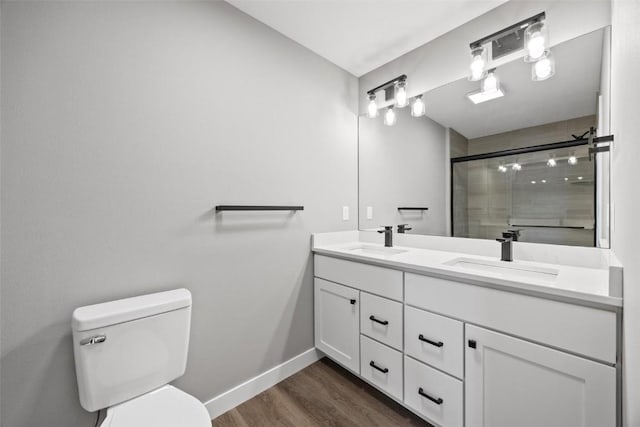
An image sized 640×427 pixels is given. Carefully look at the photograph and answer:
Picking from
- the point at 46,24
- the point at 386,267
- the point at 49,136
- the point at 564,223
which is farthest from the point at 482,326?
Result: the point at 46,24

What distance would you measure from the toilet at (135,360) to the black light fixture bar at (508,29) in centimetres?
209

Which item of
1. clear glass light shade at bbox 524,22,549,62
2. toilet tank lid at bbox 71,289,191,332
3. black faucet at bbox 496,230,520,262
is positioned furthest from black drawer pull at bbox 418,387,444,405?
clear glass light shade at bbox 524,22,549,62

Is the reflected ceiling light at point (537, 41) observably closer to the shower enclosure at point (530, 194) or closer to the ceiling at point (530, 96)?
the ceiling at point (530, 96)

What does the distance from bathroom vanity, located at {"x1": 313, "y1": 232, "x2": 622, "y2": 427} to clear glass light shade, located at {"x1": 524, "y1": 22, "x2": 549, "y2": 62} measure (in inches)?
40.6

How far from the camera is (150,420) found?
3.15 feet

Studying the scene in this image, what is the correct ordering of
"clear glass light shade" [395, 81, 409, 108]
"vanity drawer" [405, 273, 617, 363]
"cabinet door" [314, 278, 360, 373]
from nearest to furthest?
"vanity drawer" [405, 273, 617, 363] < "cabinet door" [314, 278, 360, 373] < "clear glass light shade" [395, 81, 409, 108]

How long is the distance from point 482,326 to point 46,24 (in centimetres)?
212

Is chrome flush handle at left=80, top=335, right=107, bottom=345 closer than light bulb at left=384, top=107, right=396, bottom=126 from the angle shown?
Yes

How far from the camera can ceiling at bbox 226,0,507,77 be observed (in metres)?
1.57

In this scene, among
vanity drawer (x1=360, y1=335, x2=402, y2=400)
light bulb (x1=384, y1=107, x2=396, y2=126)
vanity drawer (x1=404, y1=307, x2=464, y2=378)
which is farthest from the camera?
light bulb (x1=384, y1=107, x2=396, y2=126)

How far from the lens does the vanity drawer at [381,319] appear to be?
1451 millimetres

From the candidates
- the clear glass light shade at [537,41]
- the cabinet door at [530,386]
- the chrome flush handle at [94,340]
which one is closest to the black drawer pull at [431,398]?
the cabinet door at [530,386]

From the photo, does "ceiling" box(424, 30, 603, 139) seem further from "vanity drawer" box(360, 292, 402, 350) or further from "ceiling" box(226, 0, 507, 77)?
"vanity drawer" box(360, 292, 402, 350)

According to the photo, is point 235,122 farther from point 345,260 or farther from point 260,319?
point 260,319
